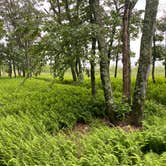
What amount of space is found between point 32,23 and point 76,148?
5175 millimetres

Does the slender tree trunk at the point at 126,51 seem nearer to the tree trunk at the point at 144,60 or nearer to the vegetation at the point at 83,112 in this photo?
the vegetation at the point at 83,112

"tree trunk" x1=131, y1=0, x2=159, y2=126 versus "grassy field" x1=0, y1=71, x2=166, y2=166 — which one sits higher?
"tree trunk" x1=131, y1=0, x2=159, y2=126

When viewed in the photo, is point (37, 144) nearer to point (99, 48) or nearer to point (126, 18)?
point (99, 48)

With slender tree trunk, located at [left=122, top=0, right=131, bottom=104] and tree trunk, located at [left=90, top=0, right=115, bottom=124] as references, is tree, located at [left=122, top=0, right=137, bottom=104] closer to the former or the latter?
slender tree trunk, located at [left=122, top=0, right=131, bottom=104]

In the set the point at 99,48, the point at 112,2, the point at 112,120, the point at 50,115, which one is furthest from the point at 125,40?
the point at 112,2

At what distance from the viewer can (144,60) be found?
9.33 m

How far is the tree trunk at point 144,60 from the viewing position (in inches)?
353

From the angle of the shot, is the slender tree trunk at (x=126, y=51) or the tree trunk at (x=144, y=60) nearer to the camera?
the tree trunk at (x=144, y=60)

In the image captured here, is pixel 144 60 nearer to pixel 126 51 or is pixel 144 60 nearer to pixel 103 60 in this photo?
pixel 103 60

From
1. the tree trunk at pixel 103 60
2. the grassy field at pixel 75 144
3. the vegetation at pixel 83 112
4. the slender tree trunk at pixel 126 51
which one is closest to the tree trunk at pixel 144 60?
the vegetation at pixel 83 112

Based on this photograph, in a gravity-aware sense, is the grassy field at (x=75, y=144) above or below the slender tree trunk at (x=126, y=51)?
below

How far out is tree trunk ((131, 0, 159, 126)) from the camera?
8961 mm

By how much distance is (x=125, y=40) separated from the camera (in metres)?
11.6

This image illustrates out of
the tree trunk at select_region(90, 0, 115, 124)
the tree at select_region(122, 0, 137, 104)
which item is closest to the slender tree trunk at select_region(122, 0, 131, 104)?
the tree at select_region(122, 0, 137, 104)
